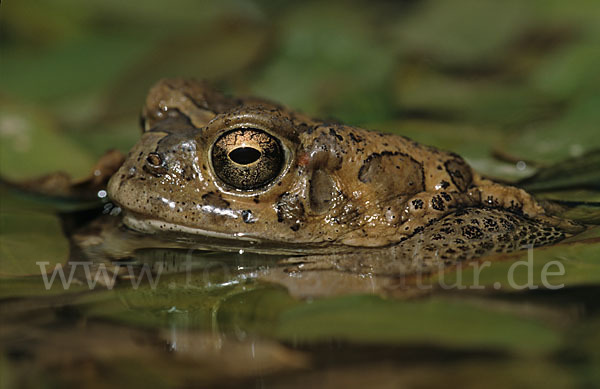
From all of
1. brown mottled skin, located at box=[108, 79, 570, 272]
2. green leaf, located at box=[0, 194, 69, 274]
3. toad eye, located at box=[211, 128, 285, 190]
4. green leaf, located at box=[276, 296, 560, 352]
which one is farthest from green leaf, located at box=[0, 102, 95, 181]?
green leaf, located at box=[276, 296, 560, 352]

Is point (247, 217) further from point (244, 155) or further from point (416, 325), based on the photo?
point (416, 325)

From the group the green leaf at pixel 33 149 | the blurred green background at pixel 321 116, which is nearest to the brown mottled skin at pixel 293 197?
the blurred green background at pixel 321 116

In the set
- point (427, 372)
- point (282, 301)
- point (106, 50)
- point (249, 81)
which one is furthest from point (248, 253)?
point (106, 50)

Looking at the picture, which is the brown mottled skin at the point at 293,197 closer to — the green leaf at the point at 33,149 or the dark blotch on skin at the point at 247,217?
the dark blotch on skin at the point at 247,217

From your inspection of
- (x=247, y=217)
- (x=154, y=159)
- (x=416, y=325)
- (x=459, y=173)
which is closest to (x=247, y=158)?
(x=247, y=217)

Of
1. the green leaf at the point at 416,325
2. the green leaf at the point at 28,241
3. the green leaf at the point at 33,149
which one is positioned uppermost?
the green leaf at the point at 33,149

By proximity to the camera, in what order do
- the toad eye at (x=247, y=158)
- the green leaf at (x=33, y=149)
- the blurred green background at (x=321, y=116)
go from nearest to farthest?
the blurred green background at (x=321, y=116), the toad eye at (x=247, y=158), the green leaf at (x=33, y=149)
